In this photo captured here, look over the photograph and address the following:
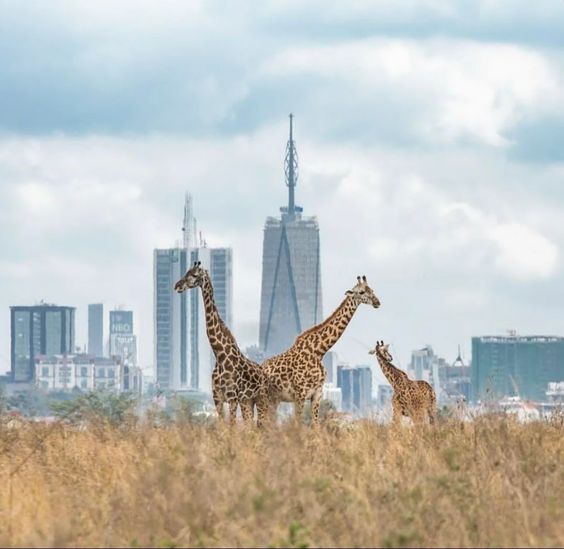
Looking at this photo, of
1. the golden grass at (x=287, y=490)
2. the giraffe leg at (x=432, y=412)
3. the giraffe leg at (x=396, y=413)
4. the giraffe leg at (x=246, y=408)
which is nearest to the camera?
the golden grass at (x=287, y=490)

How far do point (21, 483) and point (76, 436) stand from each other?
12.3 feet

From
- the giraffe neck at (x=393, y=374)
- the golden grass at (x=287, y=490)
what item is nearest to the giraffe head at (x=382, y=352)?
the giraffe neck at (x=393, y=374)

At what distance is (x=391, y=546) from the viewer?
15.5 meters

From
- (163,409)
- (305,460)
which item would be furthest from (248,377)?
(305,460)

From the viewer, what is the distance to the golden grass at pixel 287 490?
1622cm

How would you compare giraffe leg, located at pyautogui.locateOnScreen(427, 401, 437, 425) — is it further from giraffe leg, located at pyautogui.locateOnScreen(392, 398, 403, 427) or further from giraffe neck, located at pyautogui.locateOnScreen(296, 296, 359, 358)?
giraffe neck, located at pyautogui.locateOnScreen(296, 296, 359, 358)

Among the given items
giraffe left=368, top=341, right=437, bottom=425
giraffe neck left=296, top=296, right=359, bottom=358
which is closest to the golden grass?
giraffe neck left=296, top=296, right=359, bottom=358

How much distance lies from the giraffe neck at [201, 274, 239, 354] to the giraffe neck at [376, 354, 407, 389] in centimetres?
403

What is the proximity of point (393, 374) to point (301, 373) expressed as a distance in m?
4.22

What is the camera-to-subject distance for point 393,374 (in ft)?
97.6

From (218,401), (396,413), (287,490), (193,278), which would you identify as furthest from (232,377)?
(287,490)

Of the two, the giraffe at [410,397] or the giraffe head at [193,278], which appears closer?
the giraffe head at [193,278]

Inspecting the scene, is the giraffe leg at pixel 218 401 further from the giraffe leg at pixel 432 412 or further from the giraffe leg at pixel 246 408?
the giraffe leg at pixel 432 412

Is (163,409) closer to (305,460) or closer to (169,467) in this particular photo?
(305,460)
